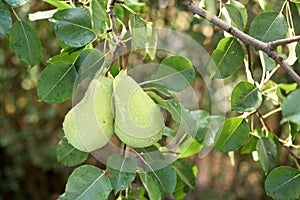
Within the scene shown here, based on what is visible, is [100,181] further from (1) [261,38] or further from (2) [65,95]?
(1) [261,38]

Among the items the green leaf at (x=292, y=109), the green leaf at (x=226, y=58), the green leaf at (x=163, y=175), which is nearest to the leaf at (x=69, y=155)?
the green leaf at (x=163, y=175)

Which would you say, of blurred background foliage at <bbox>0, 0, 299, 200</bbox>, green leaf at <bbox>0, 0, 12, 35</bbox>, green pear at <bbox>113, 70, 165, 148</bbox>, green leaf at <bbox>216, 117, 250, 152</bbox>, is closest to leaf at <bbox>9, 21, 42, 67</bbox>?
green leaf at <bbox>0, 0, 12, 35</bbox>

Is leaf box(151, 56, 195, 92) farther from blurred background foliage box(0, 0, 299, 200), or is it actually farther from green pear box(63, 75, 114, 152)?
blurred background foliage box(0, 0, 299, 200)

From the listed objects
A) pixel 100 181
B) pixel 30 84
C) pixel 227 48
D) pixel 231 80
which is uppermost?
pixel 227 48

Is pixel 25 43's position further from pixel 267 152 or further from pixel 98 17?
pixel 267 152

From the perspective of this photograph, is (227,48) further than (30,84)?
No

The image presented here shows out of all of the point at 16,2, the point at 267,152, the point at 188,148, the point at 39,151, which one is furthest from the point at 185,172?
the point at 39,151

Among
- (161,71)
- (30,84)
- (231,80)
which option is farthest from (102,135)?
(30,84)
